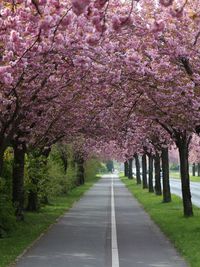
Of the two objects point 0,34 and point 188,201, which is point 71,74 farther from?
point 188,201

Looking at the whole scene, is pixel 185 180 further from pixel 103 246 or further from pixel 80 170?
pixel 80 170

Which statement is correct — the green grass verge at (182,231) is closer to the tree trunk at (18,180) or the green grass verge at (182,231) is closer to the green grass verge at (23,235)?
the green grass verge at (23,235)

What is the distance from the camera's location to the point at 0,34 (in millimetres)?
9625

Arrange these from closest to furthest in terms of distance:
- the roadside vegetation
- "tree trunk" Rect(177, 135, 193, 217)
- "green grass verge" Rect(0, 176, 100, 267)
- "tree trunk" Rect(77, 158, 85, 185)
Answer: "green grass verge" Rect(0, 176, 100, 267) < the roadside vegetation < "tree trunk" Rect(177, 135, 193, 217) < "tree trunk" Rect(77, 158, 85, 185)

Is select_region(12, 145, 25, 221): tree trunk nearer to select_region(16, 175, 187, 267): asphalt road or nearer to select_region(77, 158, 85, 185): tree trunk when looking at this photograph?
select_region(16, 175, 187, 267): asphalt road

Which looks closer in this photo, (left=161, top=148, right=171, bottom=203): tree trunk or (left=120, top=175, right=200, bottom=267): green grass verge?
(left=120, top=175, right=200, bottom=267): green grass verge

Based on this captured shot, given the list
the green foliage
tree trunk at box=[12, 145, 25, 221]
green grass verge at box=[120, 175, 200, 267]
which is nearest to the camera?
green grass verge at box=[120, 175, 200, 267]

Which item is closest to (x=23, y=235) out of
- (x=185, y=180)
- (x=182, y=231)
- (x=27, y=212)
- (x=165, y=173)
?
(x=182, y=231)

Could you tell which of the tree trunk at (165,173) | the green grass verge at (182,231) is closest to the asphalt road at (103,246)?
the green grass verge at (182,231)

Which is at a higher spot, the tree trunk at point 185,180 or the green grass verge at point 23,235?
the tree trunk at point 185,180

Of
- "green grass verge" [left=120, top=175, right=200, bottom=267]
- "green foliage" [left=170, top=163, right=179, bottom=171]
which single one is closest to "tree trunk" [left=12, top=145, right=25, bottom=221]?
"green grass verge" [left=120, top=175, right=200, bottom=267]

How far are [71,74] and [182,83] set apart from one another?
3020 mm

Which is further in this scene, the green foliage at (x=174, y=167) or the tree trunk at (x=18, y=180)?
the green foliage at (x=174, y=167)

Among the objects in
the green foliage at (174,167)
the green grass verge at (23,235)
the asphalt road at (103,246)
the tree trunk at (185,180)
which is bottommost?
the asphalt road at (103,246)
